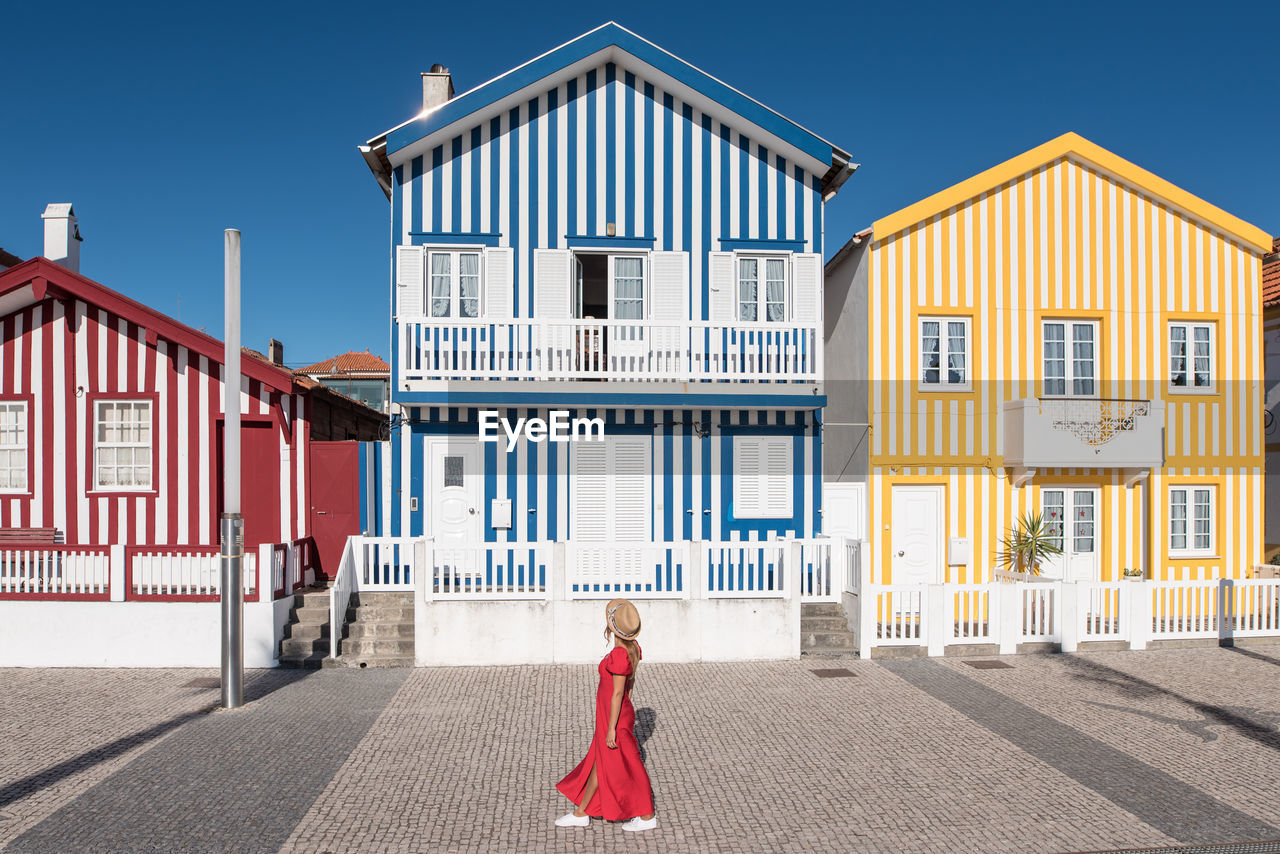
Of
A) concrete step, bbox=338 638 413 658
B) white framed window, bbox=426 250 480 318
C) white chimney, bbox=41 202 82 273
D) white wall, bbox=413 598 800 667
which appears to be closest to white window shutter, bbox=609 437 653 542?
white wall, bbox=413 598 800 667

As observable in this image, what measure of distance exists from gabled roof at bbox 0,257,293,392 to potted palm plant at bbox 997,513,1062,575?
1174 cm

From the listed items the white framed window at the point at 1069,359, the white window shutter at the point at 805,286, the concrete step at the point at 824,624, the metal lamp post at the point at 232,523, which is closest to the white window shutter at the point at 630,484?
the concrete step at the point at 824,624

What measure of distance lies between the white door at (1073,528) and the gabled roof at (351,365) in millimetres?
35909

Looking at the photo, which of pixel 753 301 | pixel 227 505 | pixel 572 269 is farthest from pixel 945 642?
pixel 227 505

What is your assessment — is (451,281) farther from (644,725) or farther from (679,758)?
(679,758)

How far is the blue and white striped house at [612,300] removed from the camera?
1288 cm

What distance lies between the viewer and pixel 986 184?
14.1 m

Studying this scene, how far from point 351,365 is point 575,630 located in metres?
38.1

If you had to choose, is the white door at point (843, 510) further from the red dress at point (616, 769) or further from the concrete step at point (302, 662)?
the red dress at point (616, 769)

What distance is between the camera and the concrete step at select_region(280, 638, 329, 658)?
10.6m

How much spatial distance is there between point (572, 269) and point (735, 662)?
21.6 feet

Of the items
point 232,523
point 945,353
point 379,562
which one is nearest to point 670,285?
point 945,353

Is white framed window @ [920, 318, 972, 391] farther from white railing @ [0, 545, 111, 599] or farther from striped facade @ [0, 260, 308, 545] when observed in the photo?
white railing @ [0, 545, 111, 599]

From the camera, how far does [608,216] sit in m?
13.5
